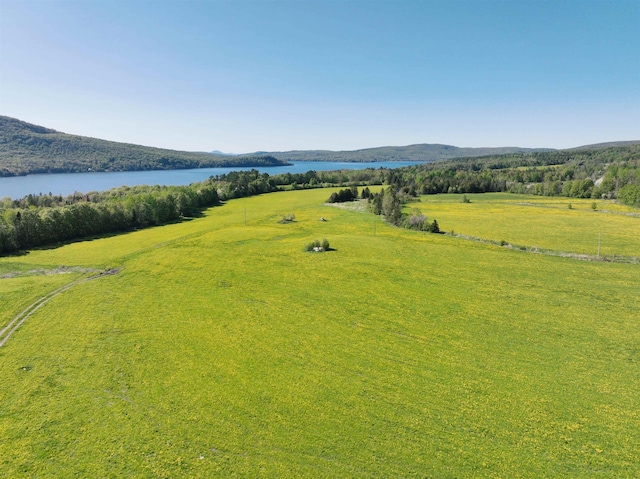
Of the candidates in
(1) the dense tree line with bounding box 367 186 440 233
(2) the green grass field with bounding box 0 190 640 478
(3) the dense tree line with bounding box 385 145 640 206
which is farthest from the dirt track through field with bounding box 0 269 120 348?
(3) the dense tree line with bounding box 385 145 640 206

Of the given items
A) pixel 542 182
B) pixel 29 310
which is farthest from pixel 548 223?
pixel 29 310

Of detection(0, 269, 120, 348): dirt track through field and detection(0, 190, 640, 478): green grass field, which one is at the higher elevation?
detection(0, 190, 640, 478): green grass field

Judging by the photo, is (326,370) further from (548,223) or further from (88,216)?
(548,223)

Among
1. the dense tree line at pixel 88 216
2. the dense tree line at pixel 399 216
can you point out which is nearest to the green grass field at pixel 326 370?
the dense tree line at pixel 88 216

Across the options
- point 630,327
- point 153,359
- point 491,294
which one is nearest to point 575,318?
point 630,327

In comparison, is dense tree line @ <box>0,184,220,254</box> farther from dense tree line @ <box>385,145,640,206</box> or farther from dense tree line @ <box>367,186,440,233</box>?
dense tree line @ <box>385,145,640,206</box>

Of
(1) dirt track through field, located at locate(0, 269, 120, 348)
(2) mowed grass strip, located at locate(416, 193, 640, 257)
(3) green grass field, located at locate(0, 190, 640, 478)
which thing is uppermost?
(2) mowed grass strip, located at locate(416, 193, 640, 257)

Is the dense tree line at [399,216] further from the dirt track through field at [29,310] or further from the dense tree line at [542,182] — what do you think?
the dirt track through field at [29,310]
